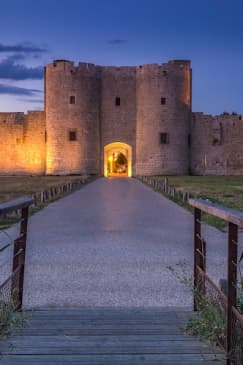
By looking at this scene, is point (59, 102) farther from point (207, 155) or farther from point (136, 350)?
point (136, 350)

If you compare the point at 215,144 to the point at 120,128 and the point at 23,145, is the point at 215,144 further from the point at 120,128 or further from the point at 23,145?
the point at 23,145

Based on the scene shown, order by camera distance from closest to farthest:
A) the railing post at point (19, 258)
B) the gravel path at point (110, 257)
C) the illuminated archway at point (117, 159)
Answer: the railing post at point (19, 258)
the gravel path at point (110, 257)
the illuminated archway at point (117, 159)

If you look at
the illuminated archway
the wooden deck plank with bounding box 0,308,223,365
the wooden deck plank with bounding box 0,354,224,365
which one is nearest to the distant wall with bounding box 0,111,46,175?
the illuminated archway

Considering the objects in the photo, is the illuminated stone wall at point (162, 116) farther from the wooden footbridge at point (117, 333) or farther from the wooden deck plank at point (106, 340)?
the wooden deck plank at point (106, 340)

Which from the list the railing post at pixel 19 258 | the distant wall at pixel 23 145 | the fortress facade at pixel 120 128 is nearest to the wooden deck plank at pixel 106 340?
the railing post at pixel 19 258

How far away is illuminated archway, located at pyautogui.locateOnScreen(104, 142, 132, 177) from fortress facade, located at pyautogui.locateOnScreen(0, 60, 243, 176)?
6.9 inches

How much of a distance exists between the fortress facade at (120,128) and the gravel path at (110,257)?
2920 cm

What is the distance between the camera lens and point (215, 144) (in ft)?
151

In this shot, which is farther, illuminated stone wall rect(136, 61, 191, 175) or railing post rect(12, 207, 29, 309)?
illuminated stone wall rect(136, 61, 191, 175)

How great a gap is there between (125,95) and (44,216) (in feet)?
106

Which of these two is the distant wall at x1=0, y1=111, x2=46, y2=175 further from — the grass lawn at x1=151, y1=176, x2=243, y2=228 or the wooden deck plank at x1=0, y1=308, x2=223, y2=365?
the wooden deck plank at x1=0, y1=308, x2=223, y2=365

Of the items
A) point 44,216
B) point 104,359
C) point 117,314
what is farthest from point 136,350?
point 44,216

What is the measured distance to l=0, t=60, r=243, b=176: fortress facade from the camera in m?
44.1

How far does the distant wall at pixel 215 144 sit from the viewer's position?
46.1m
